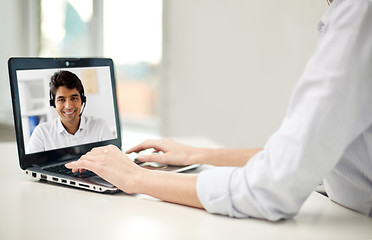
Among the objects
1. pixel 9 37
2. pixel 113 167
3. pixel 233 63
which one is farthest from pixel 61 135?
pixel 9 37

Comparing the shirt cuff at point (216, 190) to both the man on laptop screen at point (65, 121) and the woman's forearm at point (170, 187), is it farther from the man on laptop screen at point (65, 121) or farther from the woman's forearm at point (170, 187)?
the man on laptop screen at point (65, 121)

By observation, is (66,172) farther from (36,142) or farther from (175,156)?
(175,156)

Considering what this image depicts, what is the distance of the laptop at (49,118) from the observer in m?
0.96

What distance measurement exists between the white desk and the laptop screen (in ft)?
0.45

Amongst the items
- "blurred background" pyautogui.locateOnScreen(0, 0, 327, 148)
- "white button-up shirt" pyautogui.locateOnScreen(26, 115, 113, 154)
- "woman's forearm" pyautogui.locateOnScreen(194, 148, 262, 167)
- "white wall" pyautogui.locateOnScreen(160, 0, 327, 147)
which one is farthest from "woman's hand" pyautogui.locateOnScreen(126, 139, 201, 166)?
"white wall" pyautogui.locateOnScreen(160, 0, 327, 147)

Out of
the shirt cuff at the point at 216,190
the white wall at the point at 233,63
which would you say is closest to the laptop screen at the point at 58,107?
the shirt cuff at the point at 216,190

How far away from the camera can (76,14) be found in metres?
4.11

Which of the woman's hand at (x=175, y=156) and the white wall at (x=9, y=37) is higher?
the white wall at (x=9, y=37)

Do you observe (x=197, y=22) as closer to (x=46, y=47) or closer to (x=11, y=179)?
(x=46, y=47)

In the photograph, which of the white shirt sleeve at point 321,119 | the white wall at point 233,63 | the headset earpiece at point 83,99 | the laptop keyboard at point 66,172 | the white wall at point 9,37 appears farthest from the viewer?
the white wall at point 9,37

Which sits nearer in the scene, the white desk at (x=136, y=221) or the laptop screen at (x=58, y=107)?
the white desk at (x=136, y=221)

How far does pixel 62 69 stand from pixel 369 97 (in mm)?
706

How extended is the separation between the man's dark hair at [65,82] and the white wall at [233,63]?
1.48 metres

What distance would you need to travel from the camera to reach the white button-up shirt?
0.99 m
